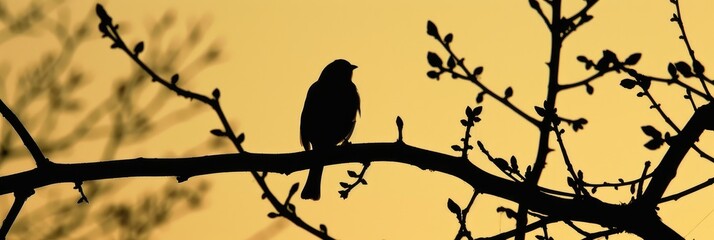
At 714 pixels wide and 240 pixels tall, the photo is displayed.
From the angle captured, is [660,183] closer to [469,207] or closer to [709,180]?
[709,180]

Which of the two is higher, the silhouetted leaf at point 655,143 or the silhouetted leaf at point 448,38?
the silhouetted leaf at point 448,38

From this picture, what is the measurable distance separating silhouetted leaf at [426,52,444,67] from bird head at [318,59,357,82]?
16.7 ft

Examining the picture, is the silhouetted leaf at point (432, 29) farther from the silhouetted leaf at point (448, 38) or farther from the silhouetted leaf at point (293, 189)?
the silhouetted leaf at point (293, 189)

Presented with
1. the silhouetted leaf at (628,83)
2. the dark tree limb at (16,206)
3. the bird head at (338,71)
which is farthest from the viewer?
the bird head at (338,71)

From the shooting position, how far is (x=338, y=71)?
8.85 meters

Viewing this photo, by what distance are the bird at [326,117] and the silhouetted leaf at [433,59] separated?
4.23 metres

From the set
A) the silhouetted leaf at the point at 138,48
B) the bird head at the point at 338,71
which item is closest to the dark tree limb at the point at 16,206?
the silhouetted leaf at the point at 138,48

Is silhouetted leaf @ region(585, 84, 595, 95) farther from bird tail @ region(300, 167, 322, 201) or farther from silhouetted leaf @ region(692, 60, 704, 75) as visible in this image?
bird tail @ region(300, 167, 322, 201)

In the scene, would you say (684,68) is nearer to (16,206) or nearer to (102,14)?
(102,14)

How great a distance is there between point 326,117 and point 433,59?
4.49 m

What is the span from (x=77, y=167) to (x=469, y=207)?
4.83 ft

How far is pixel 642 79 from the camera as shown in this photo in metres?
3.67

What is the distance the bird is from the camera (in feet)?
25.4

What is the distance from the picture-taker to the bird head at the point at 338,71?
860 centimetres
